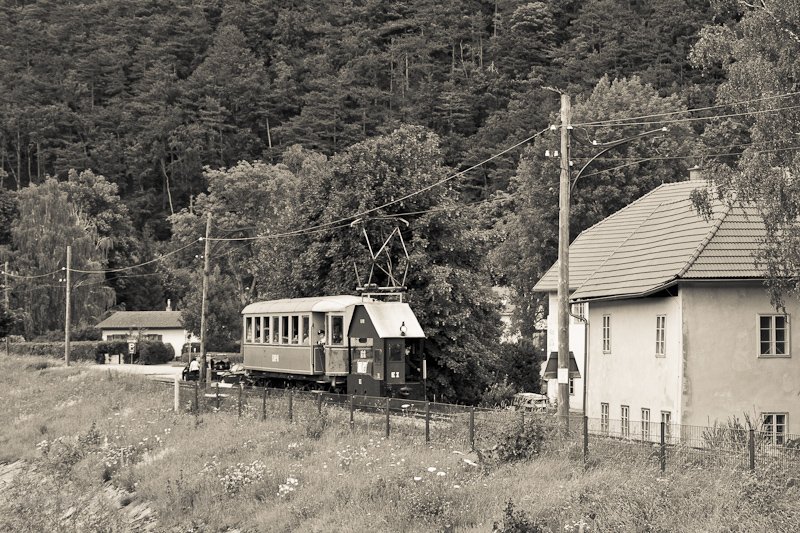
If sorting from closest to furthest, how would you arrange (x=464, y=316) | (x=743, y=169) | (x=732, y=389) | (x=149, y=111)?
(x=743, y=169) → (x=732, y=389) → (x=464, y=316) → (x=149, y=111)

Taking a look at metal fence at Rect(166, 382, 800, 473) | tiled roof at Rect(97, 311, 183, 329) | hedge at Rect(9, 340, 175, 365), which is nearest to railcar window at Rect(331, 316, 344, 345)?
metal fence at Rect(166, 382, 800, 473)

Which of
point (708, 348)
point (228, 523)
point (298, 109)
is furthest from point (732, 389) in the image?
point (298, 109)

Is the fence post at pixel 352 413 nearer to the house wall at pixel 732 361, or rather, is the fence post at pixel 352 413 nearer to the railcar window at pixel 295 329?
the house wall at pixel 732 361

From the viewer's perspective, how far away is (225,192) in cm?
8750

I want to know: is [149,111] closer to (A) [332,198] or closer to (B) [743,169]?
(A) [332,198]

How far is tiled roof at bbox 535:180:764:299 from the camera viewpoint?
30980 mm

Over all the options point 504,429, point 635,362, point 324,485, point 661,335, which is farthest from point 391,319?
point 504,429

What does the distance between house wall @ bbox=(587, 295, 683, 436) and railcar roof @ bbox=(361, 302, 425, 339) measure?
221 inches

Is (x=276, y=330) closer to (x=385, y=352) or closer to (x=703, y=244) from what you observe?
(x=385, y=352)

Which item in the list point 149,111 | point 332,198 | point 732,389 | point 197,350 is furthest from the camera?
point 149,111

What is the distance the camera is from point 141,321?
280 feet

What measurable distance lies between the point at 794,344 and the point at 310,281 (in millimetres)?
22034

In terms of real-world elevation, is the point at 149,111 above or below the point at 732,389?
above

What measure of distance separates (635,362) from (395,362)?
23.8 ft
